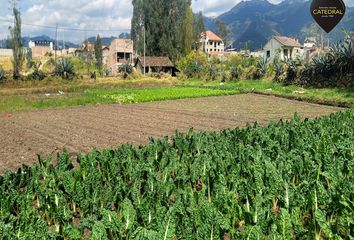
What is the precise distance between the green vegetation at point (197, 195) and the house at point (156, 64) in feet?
145

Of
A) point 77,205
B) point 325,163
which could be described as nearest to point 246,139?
point 325,163

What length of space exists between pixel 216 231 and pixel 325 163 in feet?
8.39

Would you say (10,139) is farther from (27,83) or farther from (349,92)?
(27,83)

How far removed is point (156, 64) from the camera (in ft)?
166

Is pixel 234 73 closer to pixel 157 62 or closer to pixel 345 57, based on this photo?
pixel 345 57

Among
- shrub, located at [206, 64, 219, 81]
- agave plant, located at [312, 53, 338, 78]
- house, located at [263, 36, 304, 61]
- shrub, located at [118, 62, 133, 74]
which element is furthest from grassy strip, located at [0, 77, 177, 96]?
house, located at [263, 36, 304, 61]

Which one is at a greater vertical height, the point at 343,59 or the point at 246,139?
the point at 343,59

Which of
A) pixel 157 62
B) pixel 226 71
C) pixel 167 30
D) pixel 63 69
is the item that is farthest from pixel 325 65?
pixel 167 30

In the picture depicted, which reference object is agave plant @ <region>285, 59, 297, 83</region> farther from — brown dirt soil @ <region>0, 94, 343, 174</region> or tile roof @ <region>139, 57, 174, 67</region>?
tile roof @ <region>139, 57, 174, 67</region>

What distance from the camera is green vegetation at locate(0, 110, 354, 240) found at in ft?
10.7

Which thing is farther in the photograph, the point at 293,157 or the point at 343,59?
the point at 343,59

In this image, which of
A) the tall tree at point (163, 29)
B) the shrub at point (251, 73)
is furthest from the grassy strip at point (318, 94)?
the tall tree at point (163, 29)

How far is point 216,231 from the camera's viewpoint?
10.3ft

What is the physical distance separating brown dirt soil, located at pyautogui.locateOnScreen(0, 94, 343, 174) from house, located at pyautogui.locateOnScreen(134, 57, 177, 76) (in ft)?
107
